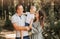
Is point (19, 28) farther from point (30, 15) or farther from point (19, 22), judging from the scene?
point (30, 15)

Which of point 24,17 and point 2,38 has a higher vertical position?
point 24,17

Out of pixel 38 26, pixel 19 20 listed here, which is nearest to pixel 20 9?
pixel 19 20

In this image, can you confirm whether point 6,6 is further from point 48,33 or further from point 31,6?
point 48,33

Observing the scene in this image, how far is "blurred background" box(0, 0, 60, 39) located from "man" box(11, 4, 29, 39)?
0.14ft

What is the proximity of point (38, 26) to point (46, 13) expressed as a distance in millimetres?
183

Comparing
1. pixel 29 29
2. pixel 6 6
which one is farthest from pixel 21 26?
pixel 6 6

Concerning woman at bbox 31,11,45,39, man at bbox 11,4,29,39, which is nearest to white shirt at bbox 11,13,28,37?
man at bbox 11,4,29,39

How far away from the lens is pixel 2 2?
116 inches

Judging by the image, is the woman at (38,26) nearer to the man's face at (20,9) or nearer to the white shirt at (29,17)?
the white shirt at (29,17)

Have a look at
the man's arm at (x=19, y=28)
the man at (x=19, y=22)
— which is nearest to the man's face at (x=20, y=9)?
the man at (x=19, y=22)

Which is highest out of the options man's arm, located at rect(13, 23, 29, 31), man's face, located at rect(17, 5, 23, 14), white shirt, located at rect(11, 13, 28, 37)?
man's face, located at rect(17, 5, 23, 14)

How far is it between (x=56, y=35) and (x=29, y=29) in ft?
1.11

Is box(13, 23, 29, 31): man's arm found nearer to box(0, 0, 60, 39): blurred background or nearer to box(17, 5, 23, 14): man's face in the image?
box(0, 0, 60, 39): blurred background

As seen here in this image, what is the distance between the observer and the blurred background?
295 centimetres
